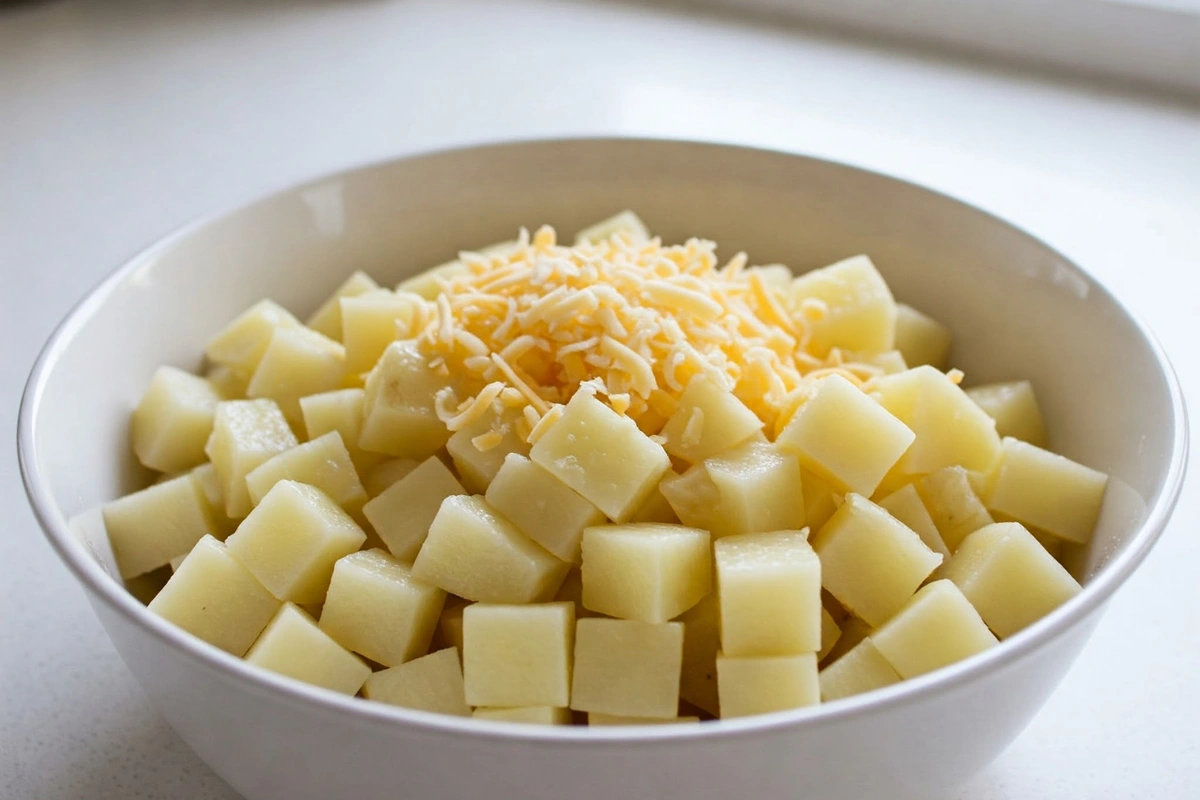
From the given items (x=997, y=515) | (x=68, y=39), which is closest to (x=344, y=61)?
(x=68, y=39)

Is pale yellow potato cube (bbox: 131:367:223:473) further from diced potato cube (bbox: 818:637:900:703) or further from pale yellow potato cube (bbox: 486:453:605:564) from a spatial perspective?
diced potato cube (bbox: 818:637:900:703)

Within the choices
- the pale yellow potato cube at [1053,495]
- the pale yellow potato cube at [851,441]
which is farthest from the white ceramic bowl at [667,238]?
the pale yellow potato cube at [851,441]

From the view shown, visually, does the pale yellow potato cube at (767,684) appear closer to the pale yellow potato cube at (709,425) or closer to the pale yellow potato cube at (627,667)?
the pale yellow potato cube at (627,667)

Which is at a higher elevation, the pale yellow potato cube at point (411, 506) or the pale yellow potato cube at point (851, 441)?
the pale yellow potato cube at point (851, 441)

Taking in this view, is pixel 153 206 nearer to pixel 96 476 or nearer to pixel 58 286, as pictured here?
pixel 58 286

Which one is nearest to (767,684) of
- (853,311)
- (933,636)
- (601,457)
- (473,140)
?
(933,636)

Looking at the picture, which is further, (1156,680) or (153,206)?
(153,206)

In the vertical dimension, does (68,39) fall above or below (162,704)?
above
